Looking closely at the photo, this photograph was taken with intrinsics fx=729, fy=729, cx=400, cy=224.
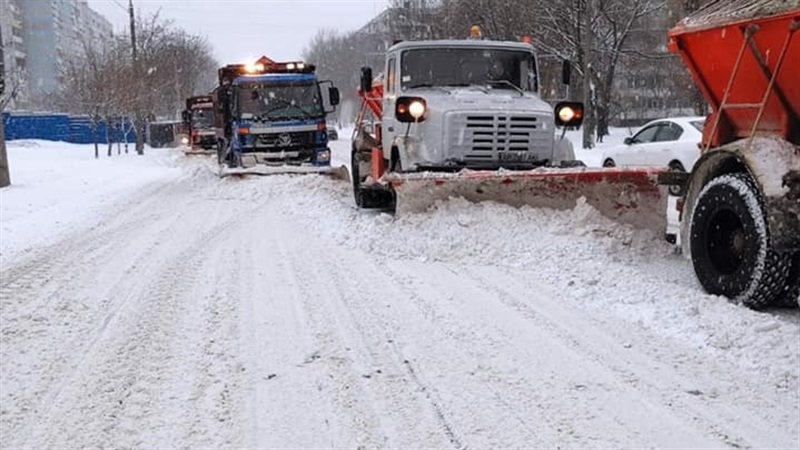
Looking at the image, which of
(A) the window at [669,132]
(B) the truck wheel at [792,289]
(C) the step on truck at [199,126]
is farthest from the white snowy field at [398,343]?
(C) the step on truck at [199,126]

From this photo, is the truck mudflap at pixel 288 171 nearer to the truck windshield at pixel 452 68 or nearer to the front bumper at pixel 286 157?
the front bumper at pixel 286 157

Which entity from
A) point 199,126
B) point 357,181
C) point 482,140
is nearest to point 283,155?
point 357,181

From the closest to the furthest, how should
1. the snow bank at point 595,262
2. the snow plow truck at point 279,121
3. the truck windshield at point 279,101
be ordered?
the snow bank at point 595,262, the snow plow truck at point 279,121, the truck windshield at point 279,101

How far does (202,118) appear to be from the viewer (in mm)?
30438

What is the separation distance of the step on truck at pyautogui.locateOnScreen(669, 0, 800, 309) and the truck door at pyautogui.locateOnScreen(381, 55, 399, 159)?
13.1 feet

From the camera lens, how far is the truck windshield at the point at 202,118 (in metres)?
30.2

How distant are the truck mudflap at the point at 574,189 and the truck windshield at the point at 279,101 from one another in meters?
9.27

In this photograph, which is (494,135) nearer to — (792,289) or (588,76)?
(792,289)

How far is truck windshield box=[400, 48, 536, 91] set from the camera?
928 cm

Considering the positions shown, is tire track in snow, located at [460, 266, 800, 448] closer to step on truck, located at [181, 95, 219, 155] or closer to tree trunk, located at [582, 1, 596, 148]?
tree trunk, located at [582, 1, 596, 148]

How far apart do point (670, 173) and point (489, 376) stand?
337cm

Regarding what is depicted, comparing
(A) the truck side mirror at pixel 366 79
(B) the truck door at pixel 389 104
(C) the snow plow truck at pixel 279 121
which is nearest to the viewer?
(B) the truck door at pixel 389 104

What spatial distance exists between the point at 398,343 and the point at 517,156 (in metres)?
4.38

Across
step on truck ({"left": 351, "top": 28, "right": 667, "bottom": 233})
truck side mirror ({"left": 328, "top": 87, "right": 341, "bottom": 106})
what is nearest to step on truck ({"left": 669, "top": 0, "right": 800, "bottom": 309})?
step on truck ({"left": 351, "top": 28, "right": 667, "bottom": 233})
